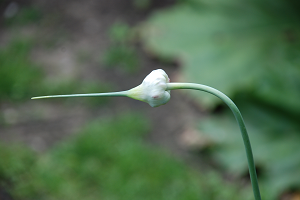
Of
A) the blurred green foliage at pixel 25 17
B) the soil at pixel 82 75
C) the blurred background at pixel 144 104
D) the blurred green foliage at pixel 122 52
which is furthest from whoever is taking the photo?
the blurred green foliage at pixel 25 17

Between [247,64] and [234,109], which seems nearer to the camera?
[234,109]

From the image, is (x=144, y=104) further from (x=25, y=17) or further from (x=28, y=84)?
(x=25, y=17)

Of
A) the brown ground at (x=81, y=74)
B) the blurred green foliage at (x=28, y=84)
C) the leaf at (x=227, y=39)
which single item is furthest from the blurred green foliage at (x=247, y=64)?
the blurred green foliage at (x=28, y=84)

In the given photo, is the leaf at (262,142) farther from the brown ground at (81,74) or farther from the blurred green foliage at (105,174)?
the brown ground at (81,74)

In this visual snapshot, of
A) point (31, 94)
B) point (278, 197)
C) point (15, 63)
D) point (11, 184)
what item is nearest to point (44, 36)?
point (15, 63)

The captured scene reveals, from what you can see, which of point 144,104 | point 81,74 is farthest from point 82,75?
point 144,104

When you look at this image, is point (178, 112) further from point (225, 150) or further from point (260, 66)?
point (260, 66)

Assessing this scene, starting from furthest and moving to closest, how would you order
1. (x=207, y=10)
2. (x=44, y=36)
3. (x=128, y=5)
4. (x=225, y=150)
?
1. (x=128, y=5)
2. (x=44, y=36)
3. (x=207, y=10)
4. (x=225, y=150)
